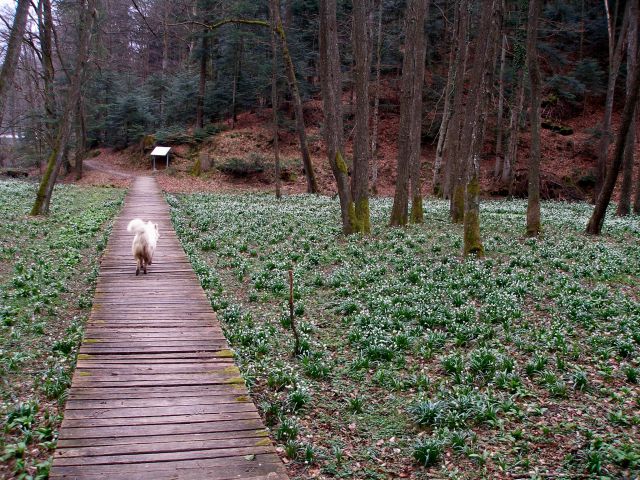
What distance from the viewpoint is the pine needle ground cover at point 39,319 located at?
5.07 m

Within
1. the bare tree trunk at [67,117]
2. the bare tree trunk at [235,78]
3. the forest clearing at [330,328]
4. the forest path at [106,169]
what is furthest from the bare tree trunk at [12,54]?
the bare tree trunk at [235,78]

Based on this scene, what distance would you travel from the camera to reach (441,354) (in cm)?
744

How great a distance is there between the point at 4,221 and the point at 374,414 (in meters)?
16.2

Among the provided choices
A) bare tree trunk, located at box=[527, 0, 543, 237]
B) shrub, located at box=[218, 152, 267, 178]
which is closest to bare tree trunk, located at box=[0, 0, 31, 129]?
bare tree trunk, located at box=[527, 0, 543, 237]

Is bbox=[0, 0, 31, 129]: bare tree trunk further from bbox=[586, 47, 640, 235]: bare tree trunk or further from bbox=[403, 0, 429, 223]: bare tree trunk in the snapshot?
bbox=[586, 47, 640, 235]: bare tree trunk

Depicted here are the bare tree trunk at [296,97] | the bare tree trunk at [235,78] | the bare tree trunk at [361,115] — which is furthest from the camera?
the bare tree trunk at [235,78]

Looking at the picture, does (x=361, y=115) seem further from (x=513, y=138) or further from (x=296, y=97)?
(x=513, y=138)

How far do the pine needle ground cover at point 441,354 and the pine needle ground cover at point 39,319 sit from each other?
2490 millimetres

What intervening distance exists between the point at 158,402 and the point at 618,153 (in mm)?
16569

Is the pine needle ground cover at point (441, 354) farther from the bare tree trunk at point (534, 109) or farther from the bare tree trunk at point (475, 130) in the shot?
the bare tree trunk at point (534, 109)

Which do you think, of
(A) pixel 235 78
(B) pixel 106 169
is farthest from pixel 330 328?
(B) pixel 106 169

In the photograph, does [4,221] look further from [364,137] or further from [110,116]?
[110,116]

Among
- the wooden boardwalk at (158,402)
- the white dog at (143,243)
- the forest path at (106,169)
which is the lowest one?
the wooden boardwalk at (158,402)

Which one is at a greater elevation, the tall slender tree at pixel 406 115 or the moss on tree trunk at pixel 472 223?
the tall slender tree at pixel 406 115
